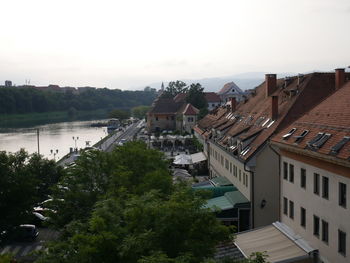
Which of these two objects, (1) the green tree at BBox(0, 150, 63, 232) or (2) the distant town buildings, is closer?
(2) the distant town buildings

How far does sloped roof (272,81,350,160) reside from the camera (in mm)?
17672

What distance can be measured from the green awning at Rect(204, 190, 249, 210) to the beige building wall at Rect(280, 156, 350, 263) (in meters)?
4.83

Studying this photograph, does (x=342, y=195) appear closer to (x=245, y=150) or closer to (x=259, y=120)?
(x=245, y=150)

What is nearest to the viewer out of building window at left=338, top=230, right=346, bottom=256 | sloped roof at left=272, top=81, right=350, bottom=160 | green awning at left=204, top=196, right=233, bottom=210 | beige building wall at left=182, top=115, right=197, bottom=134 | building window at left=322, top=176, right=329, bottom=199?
building window at left=338, top=230, right=346, bottom=256

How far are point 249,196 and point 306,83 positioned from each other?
8.48m

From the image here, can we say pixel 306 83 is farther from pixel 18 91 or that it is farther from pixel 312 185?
pixel 18 91

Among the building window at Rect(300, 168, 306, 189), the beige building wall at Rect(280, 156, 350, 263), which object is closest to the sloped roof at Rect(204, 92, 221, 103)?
the beige building wall at Rect(280, 156, 350, 263)

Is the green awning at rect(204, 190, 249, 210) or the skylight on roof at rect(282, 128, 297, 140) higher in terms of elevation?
the skylight on roof at rect(282, 128, 297, 140)

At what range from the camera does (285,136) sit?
2323 centimetres

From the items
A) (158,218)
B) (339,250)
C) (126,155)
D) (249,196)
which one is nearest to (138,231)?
(158,218)

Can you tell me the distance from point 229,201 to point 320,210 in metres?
10.9

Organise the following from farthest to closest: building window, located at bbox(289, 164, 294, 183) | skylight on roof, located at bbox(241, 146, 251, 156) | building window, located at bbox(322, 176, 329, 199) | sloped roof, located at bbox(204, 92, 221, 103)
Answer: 1. sloped roof, located at bbox(204, 92, 221, 103)
2. skylight on roof, located at bbox(241, 146, 251, 156)
3. building window, located at bbox(289, 164, 294, 183)
4. building window, located at bbox(322, 176, 329, 199)

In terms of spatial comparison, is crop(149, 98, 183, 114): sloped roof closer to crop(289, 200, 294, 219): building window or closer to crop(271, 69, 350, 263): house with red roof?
crop(271, 69, 350, 263): house with red roof

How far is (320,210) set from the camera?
19406 mm
